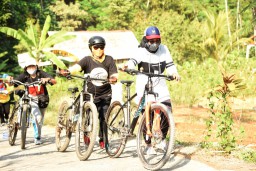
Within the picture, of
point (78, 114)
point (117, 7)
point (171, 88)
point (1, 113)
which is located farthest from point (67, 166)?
point (117, 7)

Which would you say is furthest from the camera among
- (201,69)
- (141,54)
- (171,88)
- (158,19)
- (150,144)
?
(158,19)

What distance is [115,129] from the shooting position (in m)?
7.20

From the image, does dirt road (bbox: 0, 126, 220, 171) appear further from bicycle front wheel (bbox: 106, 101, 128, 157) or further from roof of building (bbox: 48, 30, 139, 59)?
roof of building (bbox: 48, 30, 139, 59)

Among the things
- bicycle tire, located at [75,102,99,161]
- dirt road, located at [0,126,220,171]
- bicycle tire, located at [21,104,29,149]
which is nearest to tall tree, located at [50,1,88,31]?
bicycle tire, located at [21,104,29,149]

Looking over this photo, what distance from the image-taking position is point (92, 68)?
755 cm

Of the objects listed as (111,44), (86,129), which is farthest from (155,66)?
(111,44)

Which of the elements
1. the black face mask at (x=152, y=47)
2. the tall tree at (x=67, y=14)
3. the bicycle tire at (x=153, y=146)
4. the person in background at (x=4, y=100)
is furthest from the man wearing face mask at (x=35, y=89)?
the tall tree at (x=67, y=14)

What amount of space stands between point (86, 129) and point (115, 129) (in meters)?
0.44

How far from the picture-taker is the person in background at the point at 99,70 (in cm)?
751

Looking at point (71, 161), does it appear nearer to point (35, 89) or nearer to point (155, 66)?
point (155, 66)

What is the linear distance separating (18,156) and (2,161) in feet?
1.63

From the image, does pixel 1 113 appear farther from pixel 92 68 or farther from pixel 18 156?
pixel 92 68

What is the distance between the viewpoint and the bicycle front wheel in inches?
277

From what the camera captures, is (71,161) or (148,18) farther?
(148,18)
